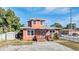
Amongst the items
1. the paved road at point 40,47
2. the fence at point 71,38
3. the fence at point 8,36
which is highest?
the fence at point 8,36

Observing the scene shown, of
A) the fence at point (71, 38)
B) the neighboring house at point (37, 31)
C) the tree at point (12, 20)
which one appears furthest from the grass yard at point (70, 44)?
the tree at point (12, 20)

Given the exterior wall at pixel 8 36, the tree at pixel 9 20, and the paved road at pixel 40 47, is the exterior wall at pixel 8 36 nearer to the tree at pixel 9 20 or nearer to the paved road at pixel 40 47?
the tree at pixel 9 20

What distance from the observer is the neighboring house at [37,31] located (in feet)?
27.2

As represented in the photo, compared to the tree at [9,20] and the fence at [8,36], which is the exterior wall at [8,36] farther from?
the tree at [9,20]

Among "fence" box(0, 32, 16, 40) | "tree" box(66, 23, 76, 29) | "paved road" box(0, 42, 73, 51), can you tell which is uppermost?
"tree" box(66, 23, 76, 29)

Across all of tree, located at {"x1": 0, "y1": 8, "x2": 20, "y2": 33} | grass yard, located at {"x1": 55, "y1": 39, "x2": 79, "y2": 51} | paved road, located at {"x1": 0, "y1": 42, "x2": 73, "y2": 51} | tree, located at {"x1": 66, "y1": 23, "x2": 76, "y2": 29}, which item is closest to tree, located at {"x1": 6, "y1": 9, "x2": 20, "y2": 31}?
tree, located at {"x1": 0, "y1": 8, "x2": 20, "y2": 33}

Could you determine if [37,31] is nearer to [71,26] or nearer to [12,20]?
[12,20]

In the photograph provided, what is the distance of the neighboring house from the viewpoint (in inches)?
327

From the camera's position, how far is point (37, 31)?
838cm

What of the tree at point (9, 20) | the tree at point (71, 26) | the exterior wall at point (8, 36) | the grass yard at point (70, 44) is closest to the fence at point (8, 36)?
the exterior wall at point (8, 36)

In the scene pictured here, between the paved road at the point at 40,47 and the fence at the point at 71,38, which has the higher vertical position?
the fence at the point at 71,38

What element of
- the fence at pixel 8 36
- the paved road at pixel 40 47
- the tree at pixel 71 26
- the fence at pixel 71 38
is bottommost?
the paved road at pixel 40 47

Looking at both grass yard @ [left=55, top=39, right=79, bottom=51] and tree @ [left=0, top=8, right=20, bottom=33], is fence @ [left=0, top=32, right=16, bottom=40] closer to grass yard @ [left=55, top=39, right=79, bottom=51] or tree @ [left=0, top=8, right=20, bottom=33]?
tree @ [left=0, top=8, right=20, bottom=33]

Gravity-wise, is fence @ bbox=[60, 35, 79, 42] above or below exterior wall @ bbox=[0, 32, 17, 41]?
below
